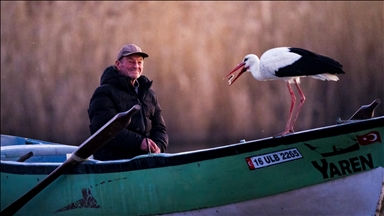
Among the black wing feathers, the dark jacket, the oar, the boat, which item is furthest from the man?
the black wing feathers

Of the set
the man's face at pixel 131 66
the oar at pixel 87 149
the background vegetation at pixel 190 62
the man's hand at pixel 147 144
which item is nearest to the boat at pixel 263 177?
the oar at pixel 87 149

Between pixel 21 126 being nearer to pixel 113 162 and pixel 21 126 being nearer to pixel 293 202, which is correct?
pixel 113 162

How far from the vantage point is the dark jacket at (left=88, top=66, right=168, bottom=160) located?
4.77 metres

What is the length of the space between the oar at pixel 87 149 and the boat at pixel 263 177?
0.42 ft

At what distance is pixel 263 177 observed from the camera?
4.26 m

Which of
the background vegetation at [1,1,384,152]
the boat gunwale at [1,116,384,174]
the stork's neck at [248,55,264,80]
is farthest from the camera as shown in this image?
the background vegetation at [1,1,384,152]

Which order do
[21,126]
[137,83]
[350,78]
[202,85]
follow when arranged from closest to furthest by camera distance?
[137,83] < [350,78] < [202,85] < [21,126]

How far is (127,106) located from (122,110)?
54 mm

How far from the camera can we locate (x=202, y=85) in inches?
419

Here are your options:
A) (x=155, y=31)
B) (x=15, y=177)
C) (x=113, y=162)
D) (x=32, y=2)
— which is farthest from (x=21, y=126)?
(x=113, y=162)

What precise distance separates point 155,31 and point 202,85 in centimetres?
119

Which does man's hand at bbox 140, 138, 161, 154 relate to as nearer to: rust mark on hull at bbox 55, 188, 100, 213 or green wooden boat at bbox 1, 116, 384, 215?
green wooden boat at bbox 1, 116, 384, 215

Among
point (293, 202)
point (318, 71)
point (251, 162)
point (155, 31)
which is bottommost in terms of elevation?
point (293, 202)

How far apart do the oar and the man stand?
22 cm
